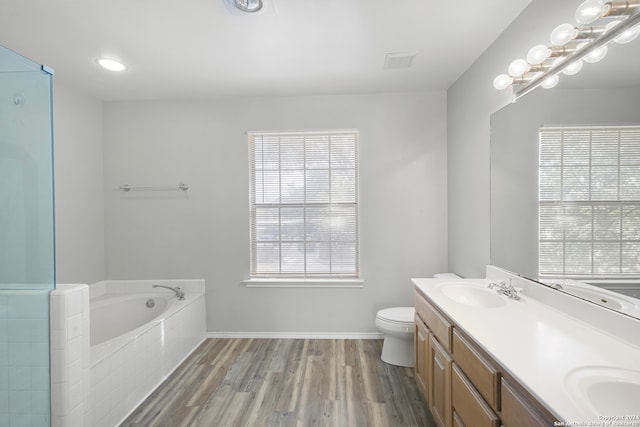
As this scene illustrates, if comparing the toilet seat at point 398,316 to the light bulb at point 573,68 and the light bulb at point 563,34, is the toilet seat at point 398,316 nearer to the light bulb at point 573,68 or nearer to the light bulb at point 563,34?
the light bulb at point 573,68

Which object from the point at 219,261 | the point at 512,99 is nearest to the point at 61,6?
the point at 219,261

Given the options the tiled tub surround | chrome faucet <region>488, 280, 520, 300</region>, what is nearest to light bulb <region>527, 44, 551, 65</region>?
chrome faucet <region>488, 280, 520, 300</region>

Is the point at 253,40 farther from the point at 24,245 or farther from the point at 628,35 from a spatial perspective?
the point at 628,35

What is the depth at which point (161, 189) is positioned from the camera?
3.11 meters

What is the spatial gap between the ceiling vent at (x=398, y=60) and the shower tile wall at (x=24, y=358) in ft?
8.73

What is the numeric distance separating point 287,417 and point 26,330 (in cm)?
154

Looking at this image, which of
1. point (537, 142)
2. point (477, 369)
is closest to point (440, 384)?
point (477, 369)

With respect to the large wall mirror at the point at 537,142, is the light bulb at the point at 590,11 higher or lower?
higher

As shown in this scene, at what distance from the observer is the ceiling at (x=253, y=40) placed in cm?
170

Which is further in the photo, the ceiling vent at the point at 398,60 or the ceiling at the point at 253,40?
the ceiling vent at the point at 398,60

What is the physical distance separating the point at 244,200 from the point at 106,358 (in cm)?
173

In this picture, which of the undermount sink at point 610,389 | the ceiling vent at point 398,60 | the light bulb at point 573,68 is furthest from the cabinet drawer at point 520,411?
the ceiling vent at point 398,60

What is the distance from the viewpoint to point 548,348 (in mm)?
1094

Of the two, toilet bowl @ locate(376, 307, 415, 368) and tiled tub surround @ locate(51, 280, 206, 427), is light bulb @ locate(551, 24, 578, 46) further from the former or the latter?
tiled tub surround @ locate(51, 280, 206, 427)
